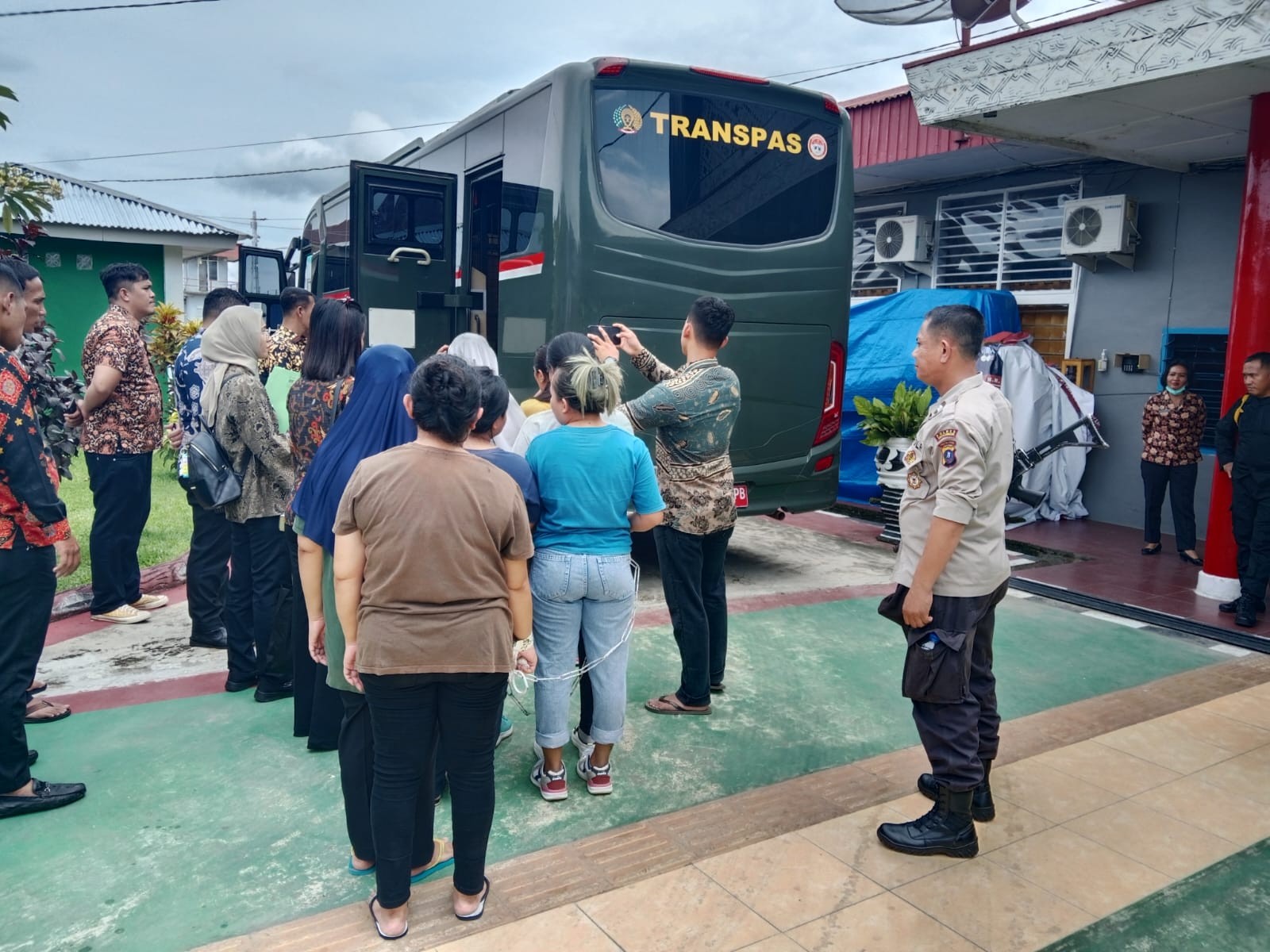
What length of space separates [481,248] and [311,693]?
14.3 ft

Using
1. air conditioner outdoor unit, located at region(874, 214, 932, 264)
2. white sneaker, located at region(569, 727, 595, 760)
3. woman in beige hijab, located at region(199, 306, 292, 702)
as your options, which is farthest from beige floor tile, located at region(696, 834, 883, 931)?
air conditioner outdoor unit, located at region(874, 214, 932, 264)

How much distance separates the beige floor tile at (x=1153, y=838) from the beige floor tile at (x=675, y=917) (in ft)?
4.73

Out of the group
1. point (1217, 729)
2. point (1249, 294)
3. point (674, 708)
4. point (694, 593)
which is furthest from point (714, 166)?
point (1217, 729)

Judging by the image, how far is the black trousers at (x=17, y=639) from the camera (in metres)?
3.13

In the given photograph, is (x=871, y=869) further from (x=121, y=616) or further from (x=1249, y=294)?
(x=1249, y=294)

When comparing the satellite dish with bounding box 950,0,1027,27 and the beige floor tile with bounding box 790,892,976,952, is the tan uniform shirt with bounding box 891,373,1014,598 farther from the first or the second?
the satellite dish with bounding box 950,0,1027,27

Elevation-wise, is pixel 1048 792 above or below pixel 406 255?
below

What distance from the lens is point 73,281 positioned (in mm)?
16812

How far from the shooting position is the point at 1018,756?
13.0 feet

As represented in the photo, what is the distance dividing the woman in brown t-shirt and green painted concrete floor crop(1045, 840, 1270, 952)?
1801 mm

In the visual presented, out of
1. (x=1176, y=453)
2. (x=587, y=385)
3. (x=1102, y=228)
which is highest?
(x=1102, y=228)

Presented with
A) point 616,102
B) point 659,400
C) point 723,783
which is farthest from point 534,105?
point 723,783

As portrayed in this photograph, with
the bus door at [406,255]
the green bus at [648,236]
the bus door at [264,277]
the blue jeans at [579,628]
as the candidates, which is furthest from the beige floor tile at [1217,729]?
the bus door at [264,277]

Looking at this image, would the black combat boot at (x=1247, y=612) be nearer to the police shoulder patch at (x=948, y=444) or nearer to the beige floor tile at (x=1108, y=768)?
the beige floor tile at (x=1108, y=768)
